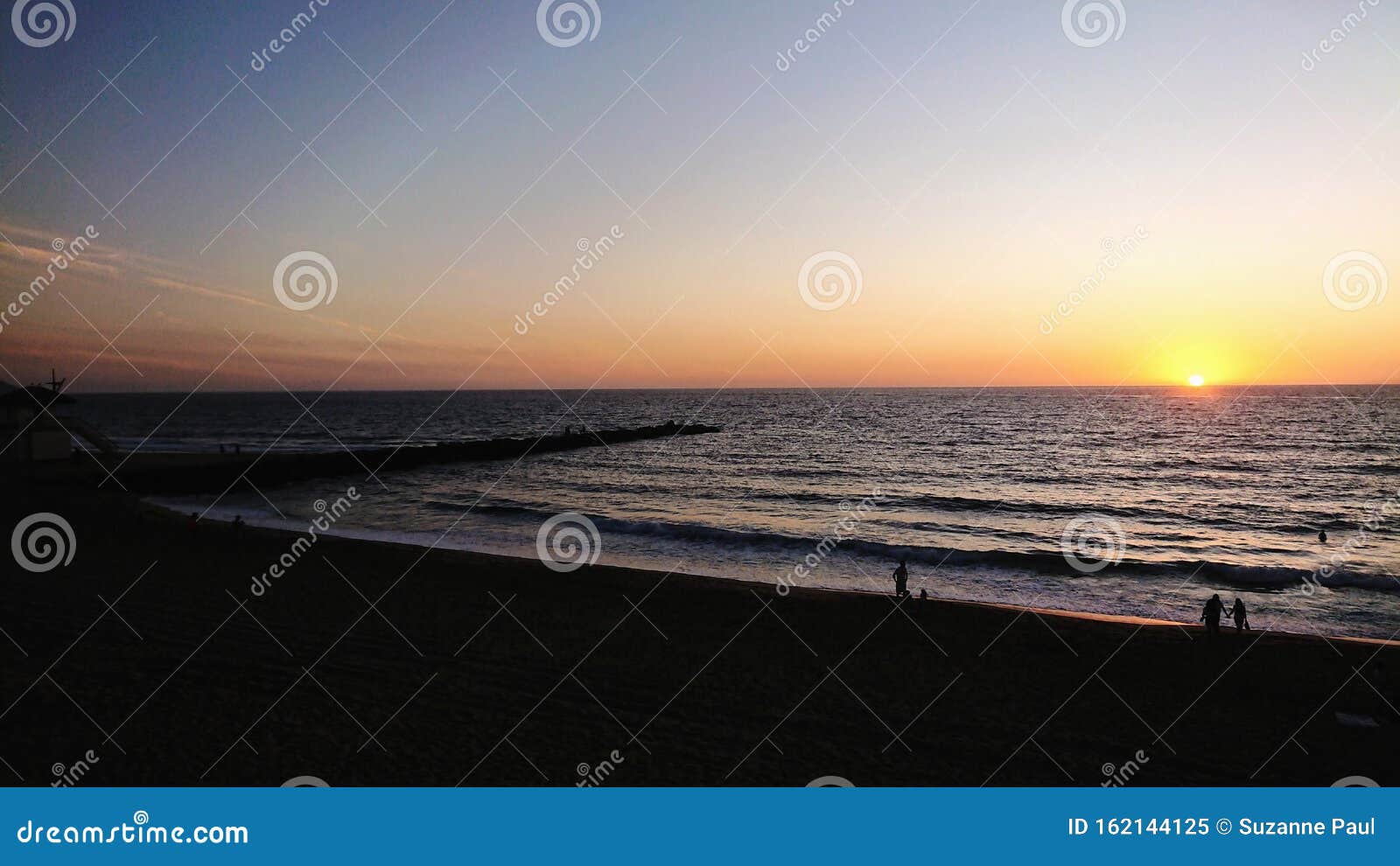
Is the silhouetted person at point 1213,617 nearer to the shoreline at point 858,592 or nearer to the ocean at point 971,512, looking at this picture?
the shoreline at point 858,592

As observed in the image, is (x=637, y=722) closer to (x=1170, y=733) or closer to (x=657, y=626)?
(x=657, y=626)

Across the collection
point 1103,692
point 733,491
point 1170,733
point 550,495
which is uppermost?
point 733,491

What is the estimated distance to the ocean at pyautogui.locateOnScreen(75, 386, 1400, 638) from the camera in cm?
2222

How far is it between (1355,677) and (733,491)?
29.6 m

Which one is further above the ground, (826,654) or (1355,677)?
(1355,677)

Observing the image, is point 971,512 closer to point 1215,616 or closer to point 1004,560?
point 1004,560

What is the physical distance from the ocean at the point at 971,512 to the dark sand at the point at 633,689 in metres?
5.51

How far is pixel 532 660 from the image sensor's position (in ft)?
42.8

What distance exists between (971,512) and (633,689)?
27.3 meters

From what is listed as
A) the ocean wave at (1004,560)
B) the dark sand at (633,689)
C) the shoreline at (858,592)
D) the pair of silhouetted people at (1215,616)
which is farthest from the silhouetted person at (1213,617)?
the ocean wave at (1004,560)

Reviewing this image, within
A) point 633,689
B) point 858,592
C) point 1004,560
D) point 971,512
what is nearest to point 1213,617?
point 858,592

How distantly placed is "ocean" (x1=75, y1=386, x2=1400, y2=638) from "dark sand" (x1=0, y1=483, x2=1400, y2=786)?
5.51 meters

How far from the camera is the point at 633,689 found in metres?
11.8
